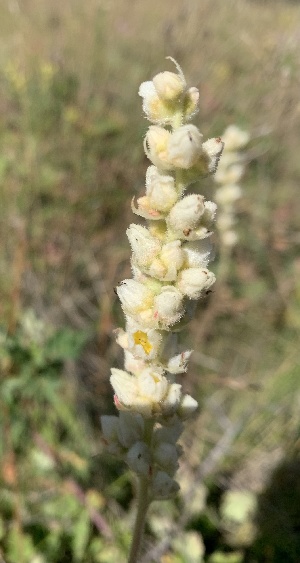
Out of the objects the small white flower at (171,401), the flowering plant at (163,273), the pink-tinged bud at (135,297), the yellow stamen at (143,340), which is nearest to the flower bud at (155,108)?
the flowering plant at (163,273)

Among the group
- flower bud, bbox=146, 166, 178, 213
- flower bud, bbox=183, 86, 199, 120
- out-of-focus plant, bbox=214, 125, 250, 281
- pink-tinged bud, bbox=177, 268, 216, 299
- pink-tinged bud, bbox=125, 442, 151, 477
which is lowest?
pink-tinged bud, bbox=125, 442, 151, 477

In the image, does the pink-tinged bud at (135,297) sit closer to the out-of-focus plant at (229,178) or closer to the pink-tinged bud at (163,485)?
the pink-tinged bud at (163,485)

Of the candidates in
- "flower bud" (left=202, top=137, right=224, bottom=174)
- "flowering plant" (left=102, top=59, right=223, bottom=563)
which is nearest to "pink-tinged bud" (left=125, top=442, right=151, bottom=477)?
"flowering plant" (left=102, top=59, right=223, bottom=563)

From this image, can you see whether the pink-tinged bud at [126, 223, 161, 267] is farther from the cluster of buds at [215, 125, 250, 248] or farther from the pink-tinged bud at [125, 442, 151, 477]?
the cluster of buds at [215, 125, 250, 248]

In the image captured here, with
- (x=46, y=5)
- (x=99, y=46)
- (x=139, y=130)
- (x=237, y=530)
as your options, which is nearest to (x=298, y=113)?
(x=139, y=130)

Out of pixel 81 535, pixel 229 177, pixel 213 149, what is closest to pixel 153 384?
pixel 213 149

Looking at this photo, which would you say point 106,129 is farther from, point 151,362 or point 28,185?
point 151,362
